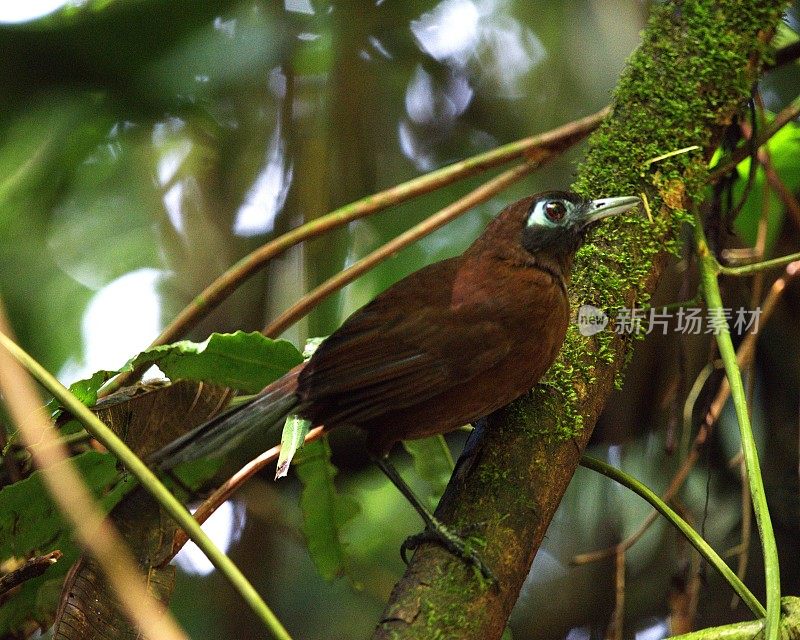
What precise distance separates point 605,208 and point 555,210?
0.11 m

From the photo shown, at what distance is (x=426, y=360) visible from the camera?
5.55 feet

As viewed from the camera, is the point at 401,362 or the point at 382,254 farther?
the point at 382,254

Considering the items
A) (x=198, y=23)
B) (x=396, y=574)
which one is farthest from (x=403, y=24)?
(x=396, y=574)

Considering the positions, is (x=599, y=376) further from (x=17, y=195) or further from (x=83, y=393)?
(x=17, y=195)

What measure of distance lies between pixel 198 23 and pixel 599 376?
2.23 m

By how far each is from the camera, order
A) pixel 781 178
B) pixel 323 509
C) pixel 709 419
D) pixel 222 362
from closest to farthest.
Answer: pixel 222 362 < pixel 323 509 < pixel 709 419 < pixel 781 178

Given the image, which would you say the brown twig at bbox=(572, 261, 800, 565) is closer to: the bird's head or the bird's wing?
the bird's head

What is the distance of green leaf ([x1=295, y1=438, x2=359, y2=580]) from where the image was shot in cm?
210

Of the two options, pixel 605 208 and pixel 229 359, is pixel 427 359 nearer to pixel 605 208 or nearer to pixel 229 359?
pixel 229 359

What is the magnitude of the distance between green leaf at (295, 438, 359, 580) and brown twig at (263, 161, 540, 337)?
36 centimetres

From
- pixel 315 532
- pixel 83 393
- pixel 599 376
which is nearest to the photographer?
pixel 83 393

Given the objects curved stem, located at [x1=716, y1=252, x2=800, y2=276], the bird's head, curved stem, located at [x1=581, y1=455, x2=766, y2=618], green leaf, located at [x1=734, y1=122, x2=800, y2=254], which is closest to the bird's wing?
the bird's head

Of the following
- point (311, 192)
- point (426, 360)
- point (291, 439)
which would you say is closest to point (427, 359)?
point (426, 360)

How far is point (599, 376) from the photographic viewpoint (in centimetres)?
Result: 176
